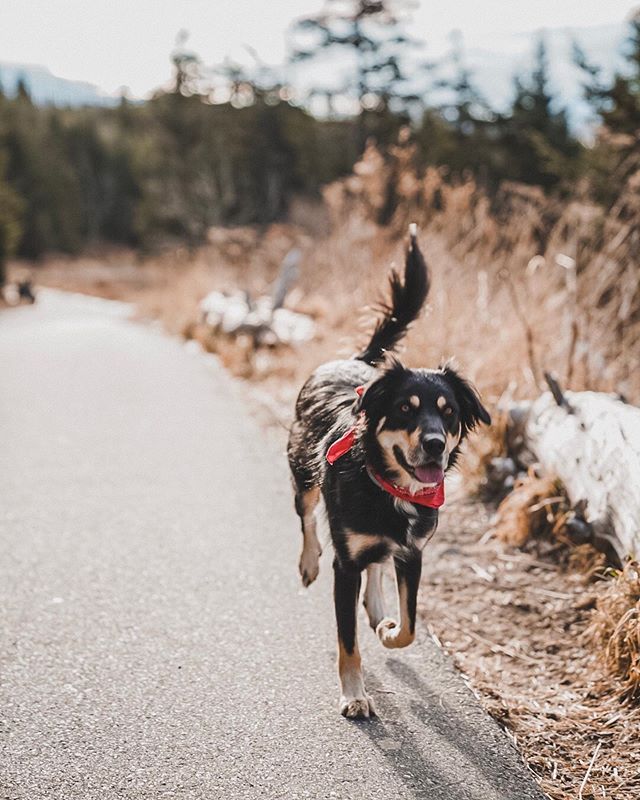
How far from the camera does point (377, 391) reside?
3213 mm

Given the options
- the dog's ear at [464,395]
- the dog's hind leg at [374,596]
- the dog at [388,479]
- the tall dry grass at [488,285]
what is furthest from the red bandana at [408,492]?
the tall dry grass at [488,285]

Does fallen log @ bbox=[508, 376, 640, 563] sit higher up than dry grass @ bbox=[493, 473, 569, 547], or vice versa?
fallen log @ bbox=[508, 376, 640, 563]

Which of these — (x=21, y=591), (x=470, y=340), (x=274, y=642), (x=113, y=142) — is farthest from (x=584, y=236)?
(x=113, y=142)

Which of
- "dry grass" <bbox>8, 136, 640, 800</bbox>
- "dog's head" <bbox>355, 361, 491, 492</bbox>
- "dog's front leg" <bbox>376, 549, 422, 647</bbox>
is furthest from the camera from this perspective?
"dog's front leg" <bbox>376, 549, 422, 647</bbox>

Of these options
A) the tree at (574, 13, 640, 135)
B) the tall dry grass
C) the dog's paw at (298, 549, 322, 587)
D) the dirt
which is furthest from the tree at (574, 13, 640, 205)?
the dog's paw at (298, 549, 322, 587)

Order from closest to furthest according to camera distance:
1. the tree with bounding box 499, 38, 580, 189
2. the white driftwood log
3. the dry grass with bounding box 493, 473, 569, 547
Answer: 1. the white driftwood log
2. the dry grass with bounding box 493, 473, 569, 547
3. the tree with bounding box 499, 38, 580, 189

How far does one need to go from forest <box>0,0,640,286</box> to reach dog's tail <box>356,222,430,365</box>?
→ 12.8 ft

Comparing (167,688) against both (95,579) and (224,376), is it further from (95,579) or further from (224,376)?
(224,376)

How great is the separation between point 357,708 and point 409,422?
1.11 m

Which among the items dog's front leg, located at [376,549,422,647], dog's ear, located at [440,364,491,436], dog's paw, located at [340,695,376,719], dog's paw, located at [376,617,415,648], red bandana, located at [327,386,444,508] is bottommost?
dog's paw, located at [340,695,376,719]

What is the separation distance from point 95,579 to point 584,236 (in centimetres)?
510

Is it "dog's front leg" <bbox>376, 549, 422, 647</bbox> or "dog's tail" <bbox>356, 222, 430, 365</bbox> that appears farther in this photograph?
"dog's tail" <bbox>356, 222, 430, 365</bbox>

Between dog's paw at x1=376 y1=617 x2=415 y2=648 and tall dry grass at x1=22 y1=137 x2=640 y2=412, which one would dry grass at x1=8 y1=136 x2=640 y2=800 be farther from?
dog's paw at x1=376 y1=617 x2=415 y2=648

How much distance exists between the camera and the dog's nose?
9.93ft
